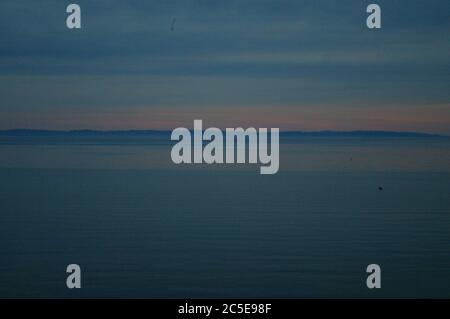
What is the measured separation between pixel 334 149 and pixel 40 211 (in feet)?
16.7

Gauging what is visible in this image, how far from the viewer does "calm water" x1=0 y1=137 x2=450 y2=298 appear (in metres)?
7.86

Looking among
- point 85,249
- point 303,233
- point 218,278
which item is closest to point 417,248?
point 303,233

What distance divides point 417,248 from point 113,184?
412 cm

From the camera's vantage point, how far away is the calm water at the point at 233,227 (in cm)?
786

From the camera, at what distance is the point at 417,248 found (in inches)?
342

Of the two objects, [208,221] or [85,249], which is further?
[208,221]

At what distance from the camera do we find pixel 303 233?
919 centimetres

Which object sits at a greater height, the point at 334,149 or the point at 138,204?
the point at 334,149

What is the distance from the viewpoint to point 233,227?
9445mm

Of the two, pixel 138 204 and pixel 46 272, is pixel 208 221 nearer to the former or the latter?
pixel 138 204

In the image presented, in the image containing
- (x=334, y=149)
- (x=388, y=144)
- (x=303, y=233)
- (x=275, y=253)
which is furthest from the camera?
(x=334, y=149)
